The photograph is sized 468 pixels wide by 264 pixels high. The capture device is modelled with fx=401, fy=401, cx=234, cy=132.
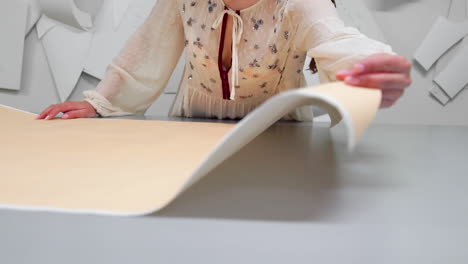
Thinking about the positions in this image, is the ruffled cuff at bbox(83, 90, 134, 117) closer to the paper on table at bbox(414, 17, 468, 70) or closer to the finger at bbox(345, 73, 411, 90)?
the finger at bbox(345, 73, 411, 90)

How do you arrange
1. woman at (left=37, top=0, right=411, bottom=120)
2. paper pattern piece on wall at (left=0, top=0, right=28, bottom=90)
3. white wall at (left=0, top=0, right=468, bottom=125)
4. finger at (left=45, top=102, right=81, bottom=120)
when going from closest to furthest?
woman at (left=37, top=0, right=411, bottom=120), finger at (left=45, top=102, right=81, bottom=120), paper pattern piece on wall at (left=0, top=0, right=28, bottom=90), white wall at (left=0, top=0, right=468, bottom=125)

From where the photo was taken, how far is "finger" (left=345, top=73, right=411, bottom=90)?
45 centimetres

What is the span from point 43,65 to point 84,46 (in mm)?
242

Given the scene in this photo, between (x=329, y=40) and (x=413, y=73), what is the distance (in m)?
1.49

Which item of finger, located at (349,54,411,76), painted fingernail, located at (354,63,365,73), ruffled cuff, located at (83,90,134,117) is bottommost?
ruffled cuff, located at (83,90,134,117)

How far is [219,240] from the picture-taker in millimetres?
288

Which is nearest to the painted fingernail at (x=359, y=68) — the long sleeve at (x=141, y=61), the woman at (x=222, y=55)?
the woman at (x=222, y=55)

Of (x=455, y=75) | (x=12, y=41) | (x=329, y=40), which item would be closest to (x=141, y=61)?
(x=329, y=40)

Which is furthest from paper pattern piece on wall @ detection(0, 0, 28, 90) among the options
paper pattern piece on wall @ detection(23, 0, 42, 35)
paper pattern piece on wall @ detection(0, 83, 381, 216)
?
paper pattern piece on wall @ detection(0, 83, 381, 216)

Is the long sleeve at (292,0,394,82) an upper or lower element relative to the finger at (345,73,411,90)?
lower

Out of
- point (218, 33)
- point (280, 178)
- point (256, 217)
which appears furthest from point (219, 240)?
point (218, 33)

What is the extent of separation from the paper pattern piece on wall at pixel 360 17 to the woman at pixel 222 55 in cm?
91

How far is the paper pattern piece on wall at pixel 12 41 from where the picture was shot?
1933 millimetres

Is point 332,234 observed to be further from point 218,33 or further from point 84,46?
point 84,46
